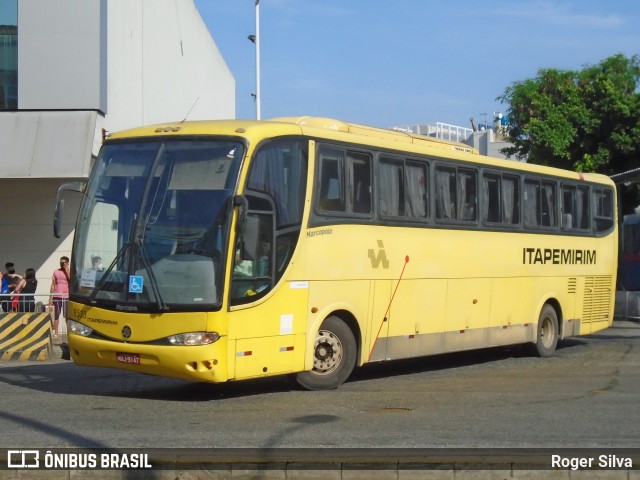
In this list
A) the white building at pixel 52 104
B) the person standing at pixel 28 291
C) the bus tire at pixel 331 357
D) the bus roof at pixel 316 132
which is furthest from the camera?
the white building at pixel 52 104

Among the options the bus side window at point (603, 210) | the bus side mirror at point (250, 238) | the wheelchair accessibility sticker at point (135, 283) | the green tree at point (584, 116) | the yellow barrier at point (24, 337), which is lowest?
the yellow barrier at point (24, 337)

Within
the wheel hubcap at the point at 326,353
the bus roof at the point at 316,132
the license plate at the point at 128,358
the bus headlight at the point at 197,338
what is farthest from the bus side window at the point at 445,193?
the license plate at the point at 128,358

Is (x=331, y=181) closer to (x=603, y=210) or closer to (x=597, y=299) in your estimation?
(x=597, y=299)

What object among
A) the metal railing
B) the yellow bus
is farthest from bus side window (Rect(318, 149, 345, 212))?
the metal railing

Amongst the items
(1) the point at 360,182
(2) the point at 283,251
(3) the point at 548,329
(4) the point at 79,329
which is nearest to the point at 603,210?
(3) the point at 548,329

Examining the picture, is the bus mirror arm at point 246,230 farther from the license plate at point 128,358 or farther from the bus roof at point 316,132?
the license plate at point 128,358

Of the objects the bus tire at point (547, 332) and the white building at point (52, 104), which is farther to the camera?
the white building at point (52, 104)

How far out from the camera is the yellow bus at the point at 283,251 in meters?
11.3

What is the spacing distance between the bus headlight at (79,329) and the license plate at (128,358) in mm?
584

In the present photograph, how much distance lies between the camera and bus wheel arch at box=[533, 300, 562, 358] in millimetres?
17984

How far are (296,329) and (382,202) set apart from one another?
2520mm

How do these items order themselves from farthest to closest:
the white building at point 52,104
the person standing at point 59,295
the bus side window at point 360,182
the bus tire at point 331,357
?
the white building at point 52,104 → the person standing at point 59,295 → the bus side window at point 360,182 → the bus tire at point 331,357

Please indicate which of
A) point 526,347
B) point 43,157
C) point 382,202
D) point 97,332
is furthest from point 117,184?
point 43,157

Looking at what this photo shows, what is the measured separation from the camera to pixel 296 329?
12297 millimetres
